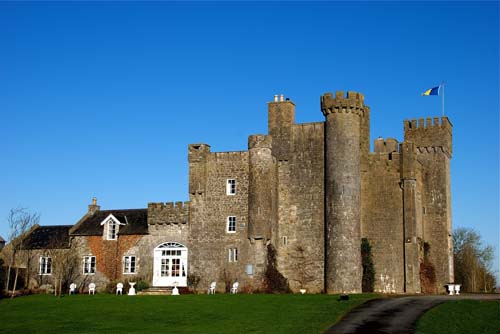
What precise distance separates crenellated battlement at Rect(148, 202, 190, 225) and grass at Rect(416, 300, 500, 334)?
20723 millimetres

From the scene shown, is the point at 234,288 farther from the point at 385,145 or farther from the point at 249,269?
the point at 385,145

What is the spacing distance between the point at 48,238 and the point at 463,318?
34.4m

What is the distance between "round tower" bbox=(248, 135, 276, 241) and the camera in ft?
146

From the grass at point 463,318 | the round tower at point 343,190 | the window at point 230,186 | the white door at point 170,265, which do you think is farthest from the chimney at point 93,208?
the grass at point 463,318

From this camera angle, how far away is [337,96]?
44.6 meters

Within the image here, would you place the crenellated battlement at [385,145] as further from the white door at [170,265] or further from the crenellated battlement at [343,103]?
the white door at [170,265]

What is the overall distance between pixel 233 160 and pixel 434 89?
14311 mm

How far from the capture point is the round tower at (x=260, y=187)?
4462 centimetres

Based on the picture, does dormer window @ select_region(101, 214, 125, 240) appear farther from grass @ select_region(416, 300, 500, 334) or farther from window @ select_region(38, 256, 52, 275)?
grass @ select_region(416, 300, 500, 334)

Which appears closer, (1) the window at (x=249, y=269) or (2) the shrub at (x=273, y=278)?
(2) the shrub at (x=273, y=278)

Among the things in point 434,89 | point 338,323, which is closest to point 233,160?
point 434,89

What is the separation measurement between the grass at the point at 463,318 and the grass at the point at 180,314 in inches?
147

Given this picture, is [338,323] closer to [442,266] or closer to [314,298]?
[314,298]

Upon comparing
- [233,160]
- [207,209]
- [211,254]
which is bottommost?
[211,254]
